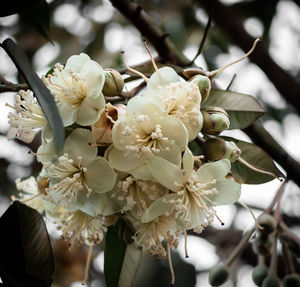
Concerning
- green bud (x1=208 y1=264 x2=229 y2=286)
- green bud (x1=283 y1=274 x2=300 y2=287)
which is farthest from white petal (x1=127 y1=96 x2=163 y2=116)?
green bud (x1=283 y1=274 x2=300 y2=287)

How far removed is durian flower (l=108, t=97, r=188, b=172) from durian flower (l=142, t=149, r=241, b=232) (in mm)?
22

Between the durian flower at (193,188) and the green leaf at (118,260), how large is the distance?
0.72 ft

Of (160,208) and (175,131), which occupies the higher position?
(175,131)

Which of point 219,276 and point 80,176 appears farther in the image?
point 219,276

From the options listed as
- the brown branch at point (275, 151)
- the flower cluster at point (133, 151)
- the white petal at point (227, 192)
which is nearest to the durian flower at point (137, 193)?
the flower cluster at point (133, 151)

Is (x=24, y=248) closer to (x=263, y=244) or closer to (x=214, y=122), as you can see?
(x=214, y=122)

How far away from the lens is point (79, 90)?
2.81ft

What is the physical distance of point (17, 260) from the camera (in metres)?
0.83

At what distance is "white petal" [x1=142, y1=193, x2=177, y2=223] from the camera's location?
83 cm

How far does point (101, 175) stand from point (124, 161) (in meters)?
0.06

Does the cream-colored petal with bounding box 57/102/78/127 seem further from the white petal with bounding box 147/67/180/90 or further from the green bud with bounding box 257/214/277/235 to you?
the green bud with bounding box 257/214/277/235

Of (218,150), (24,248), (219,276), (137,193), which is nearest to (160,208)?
(137,193)

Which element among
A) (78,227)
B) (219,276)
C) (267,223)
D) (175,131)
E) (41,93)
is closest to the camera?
(41,93)

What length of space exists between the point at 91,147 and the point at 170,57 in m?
0.60
